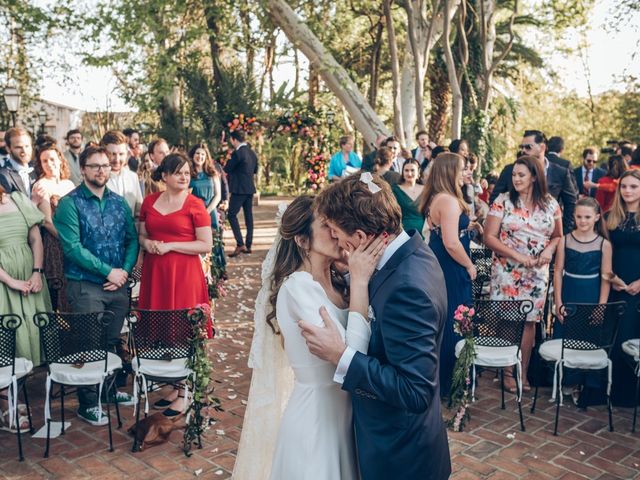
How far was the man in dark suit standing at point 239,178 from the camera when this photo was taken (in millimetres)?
11164

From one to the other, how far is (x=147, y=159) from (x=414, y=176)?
342cm

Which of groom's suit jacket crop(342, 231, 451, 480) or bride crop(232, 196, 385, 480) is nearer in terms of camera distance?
groom's suit jacket crop(342, 231, 451, 480)

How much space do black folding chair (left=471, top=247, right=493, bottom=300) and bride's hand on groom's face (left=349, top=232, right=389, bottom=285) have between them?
4292 millimetres

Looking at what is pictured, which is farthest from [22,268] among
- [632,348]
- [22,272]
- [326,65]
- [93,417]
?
[326,65]

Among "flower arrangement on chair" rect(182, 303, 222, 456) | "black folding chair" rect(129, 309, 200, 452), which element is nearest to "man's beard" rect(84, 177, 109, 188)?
"black folding chair" rect(129, 309, 200, 452)

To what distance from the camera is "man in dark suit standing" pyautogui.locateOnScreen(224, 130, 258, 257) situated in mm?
11164

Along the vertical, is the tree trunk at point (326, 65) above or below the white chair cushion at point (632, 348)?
above

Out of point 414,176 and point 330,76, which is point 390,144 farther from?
point 330,76

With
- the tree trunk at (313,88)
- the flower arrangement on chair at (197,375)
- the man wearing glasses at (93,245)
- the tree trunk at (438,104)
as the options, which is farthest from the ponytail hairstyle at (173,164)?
the tree trunk at (313,88)

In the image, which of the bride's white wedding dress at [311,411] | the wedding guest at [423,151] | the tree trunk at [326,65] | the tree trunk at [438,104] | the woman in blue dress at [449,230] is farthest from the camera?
the tree trunk at [438,104]

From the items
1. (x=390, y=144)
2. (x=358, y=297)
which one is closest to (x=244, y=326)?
(x=390, y=144)

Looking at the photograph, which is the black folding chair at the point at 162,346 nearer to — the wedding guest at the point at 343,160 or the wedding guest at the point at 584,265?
the wedding guest at the point at 584,265

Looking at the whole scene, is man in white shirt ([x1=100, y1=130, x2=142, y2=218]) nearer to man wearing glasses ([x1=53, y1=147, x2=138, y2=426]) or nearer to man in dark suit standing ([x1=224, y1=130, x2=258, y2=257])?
man wearing glasses ([x1=53, y1=147, x2=138, y2=426])

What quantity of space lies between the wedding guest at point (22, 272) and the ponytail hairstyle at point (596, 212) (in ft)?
14.7
